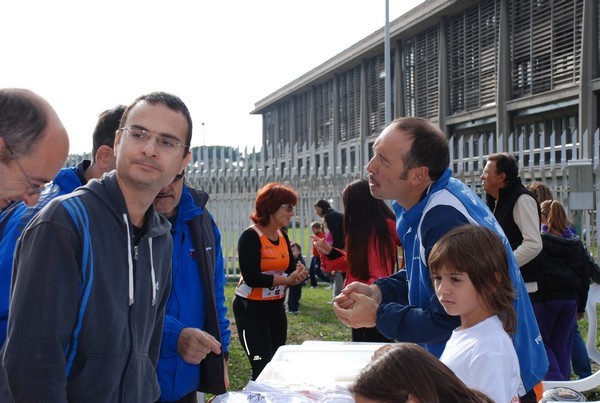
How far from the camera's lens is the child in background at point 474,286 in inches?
91.8

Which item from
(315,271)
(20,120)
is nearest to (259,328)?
(20,120)

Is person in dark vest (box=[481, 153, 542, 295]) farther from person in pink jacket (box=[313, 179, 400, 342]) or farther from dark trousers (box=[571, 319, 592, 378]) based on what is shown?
person in pink jacket (box=[313, 179, 400, 342])

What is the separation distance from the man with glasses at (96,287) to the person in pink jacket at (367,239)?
107 inches

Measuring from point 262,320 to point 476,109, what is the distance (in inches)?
724

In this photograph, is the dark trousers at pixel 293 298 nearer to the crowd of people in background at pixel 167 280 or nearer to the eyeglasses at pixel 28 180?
the crowd of people in background at pixel 167 280

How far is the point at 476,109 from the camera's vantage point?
21.9 m

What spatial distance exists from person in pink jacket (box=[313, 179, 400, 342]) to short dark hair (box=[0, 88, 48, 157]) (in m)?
3.31

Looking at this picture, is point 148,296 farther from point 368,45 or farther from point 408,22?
point 368,45

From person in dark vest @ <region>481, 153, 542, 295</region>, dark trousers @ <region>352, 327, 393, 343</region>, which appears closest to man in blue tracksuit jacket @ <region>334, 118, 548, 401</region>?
dark trousers @ <region>352, 327, 393, 343</region>

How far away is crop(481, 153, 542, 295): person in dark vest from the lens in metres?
5.38

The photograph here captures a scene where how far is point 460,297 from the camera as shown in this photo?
2404mm

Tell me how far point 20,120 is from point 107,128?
4.05 ft

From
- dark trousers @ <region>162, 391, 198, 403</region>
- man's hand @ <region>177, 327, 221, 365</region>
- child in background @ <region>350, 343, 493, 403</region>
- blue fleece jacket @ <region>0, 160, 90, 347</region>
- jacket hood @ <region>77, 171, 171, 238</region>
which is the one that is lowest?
dark trousers @ <region>162, 391, 198, 403</region>

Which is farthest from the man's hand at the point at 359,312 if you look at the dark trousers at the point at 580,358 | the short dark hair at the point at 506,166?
the dark trousers at the point at 580,358
